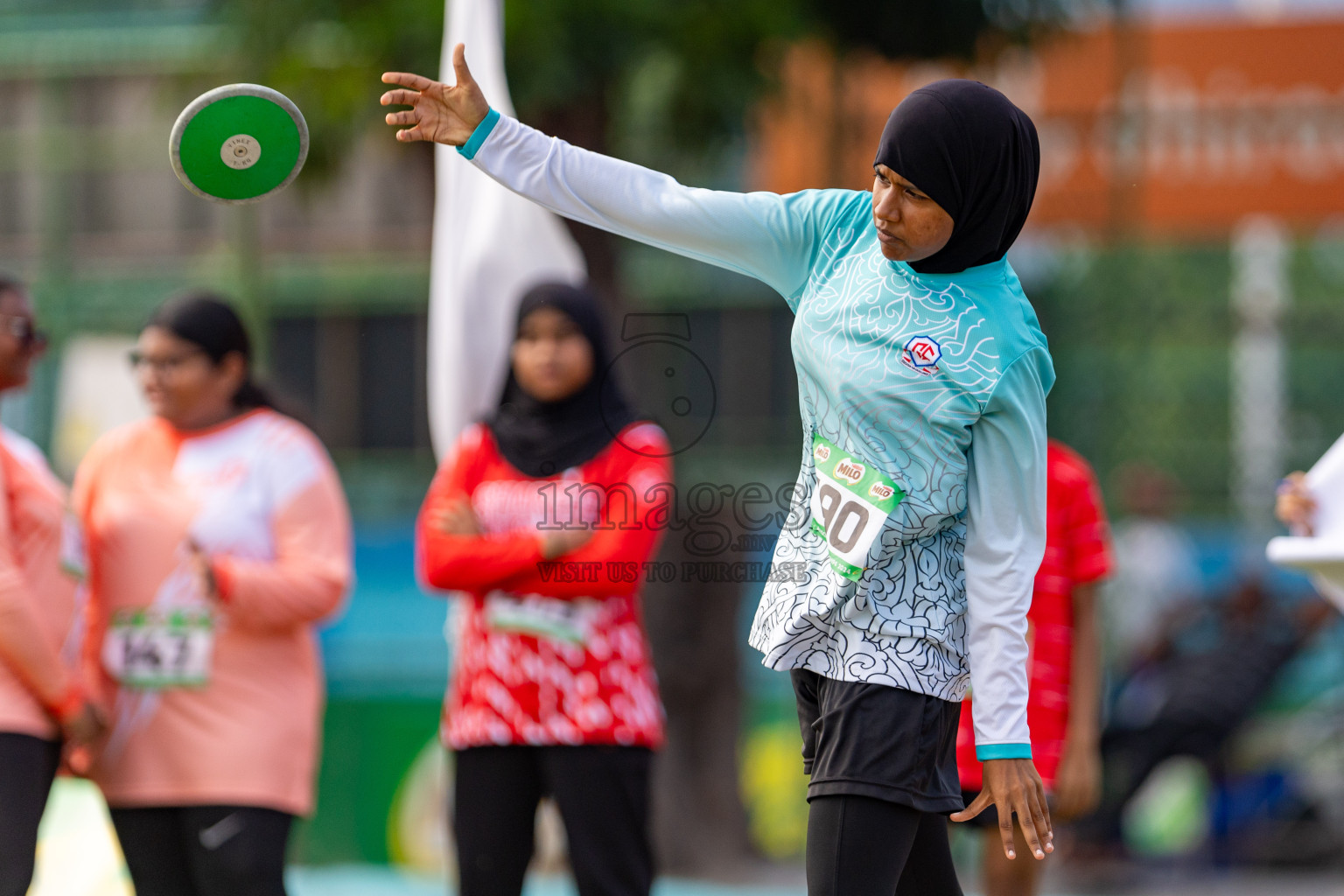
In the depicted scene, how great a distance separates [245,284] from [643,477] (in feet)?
12.3

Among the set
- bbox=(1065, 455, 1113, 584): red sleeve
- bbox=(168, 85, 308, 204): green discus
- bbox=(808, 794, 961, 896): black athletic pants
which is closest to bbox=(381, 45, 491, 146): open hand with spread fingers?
bbox=(168, 85, 308, 204): green discus

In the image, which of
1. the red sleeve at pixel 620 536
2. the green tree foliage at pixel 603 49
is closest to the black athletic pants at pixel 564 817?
the red sleeve at pixel 620 536

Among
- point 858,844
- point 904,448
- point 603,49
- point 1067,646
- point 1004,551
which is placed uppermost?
point 603,49

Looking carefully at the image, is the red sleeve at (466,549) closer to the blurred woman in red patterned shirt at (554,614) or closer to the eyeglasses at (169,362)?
the blurred woman in red patterned shirt at (554,614)

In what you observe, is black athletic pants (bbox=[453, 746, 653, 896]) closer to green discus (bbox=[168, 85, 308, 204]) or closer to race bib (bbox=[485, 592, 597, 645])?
race bib (bbox=[485, 592, 597, 645])

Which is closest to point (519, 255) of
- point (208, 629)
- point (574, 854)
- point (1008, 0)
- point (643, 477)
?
point (643, 477)

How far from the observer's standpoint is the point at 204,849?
3559 millimetres

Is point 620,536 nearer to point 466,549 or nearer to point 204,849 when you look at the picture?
point 466,549

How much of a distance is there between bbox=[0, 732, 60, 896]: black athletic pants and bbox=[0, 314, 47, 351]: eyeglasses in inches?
35.4

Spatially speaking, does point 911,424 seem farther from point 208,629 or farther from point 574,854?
point 208,629

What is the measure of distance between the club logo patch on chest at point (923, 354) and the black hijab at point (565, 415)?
1.42m

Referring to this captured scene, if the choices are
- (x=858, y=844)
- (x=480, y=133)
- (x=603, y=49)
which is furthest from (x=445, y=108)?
(x=603, y=49)

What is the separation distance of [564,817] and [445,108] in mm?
1735

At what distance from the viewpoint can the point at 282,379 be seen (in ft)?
29.5
